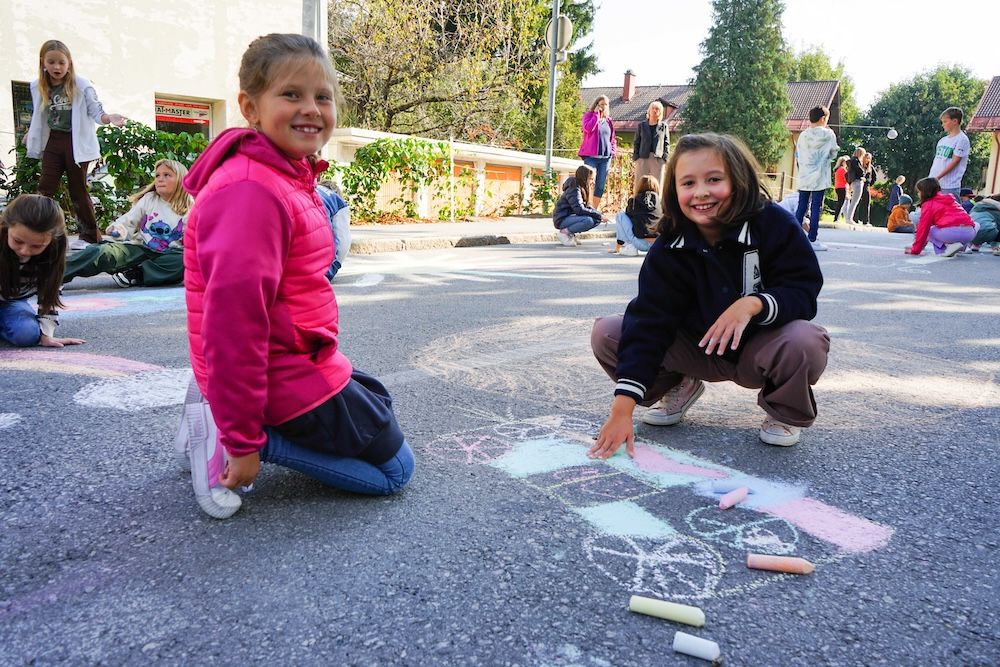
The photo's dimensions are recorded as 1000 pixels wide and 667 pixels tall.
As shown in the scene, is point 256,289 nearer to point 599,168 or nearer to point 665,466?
point 665,466

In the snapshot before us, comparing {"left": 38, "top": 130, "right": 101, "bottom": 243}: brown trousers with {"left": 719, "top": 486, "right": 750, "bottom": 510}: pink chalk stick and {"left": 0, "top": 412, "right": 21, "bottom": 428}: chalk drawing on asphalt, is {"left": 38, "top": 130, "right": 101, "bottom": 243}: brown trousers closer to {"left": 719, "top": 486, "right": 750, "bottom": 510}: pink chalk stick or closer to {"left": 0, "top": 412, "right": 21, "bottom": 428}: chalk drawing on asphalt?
{"left": 0, "top": 412, "right": 21, "bottom": 428}: chalk drawing on asphalt

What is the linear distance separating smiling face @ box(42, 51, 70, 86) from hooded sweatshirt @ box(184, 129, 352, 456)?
20.1ft

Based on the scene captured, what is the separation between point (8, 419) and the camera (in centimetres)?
297

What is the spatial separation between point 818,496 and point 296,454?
1584 mm

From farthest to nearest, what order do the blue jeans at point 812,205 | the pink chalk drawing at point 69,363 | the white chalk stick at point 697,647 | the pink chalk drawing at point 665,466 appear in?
the blue jeans at point 812,205
the pink chalk drawing at point 69,363
the pink chalk drawing at point 665,466
the white chalk stick at point 697,647

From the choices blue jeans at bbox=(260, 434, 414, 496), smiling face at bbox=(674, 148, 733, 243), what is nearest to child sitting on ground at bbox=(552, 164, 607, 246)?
smiling face at bbox=(674, 148, 733, 243)

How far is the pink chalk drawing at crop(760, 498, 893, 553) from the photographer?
7.08ft

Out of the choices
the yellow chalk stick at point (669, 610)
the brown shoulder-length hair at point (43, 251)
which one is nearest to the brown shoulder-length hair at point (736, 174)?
the yellow chalk stick at point (669, 610)

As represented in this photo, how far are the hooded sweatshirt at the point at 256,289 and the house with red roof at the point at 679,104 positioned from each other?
4396 centimetres

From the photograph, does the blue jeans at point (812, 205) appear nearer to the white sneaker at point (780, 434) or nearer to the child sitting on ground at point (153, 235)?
the child sitting on ground at point (153, 235)

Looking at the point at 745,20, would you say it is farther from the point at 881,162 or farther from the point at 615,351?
the point at 615,351

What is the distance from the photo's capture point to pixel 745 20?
45.9 metres

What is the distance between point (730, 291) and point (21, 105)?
14458mm

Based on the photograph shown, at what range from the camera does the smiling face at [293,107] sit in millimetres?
2119
